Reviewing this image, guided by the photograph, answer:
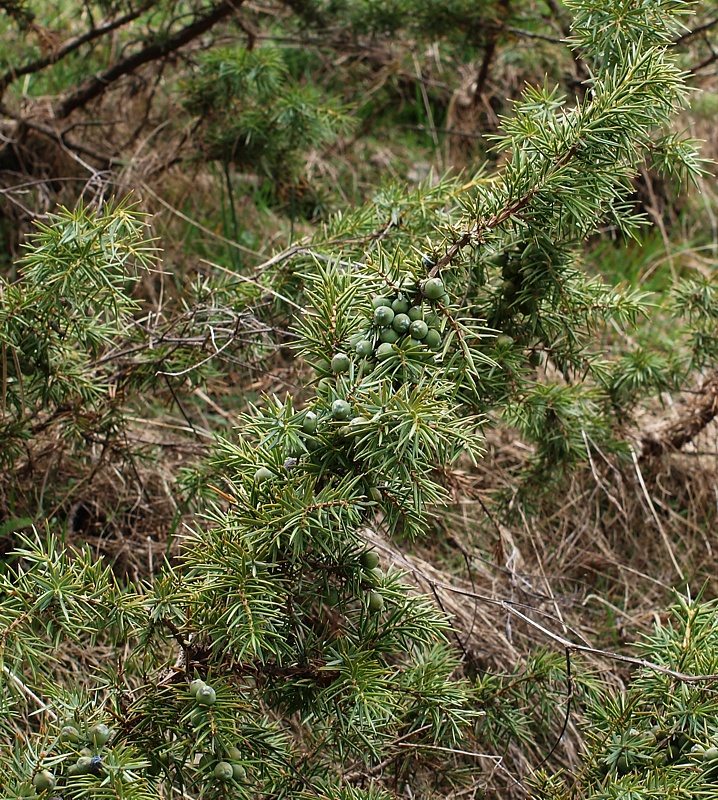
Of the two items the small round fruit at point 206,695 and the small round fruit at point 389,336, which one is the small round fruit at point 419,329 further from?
the small round fruit at point 206,695

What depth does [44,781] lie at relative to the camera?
115 cm

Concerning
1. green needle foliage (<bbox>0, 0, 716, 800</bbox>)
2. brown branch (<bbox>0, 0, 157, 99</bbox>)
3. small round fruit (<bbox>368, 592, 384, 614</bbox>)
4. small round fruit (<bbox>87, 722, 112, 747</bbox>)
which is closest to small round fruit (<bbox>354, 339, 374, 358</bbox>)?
green needle foliage (<bbox>0, 0, 716, 800</bbox>)

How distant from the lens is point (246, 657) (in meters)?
1.33

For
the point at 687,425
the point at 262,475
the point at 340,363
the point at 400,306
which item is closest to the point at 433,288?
the point at 400,306

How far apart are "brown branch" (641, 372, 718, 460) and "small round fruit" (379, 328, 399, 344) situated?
48.0 inches

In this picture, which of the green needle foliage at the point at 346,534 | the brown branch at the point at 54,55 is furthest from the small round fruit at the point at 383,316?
the brown branch at the point at 54,55

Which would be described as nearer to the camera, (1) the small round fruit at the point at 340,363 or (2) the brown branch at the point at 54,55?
(1) the small round fruit at the point at 340,363

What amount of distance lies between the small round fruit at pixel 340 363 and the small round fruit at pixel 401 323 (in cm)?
7

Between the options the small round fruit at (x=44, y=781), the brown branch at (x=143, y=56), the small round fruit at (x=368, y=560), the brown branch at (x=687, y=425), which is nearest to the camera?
the small round fruit at (x=44, y=781)

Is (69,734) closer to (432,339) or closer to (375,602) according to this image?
(375,602)

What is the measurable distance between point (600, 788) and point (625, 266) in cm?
236

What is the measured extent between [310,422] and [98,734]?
456 mm

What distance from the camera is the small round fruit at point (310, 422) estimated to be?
3.97ft

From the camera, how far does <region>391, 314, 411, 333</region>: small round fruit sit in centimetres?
122
